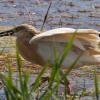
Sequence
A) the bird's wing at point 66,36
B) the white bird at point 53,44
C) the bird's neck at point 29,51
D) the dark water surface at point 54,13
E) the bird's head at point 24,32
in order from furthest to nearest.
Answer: the dark water surface at point 54,13, the bird's head at point 24,32, the bird's neck at point 29,51, the white bird at point 53,44, the bird's wing at point 66,36

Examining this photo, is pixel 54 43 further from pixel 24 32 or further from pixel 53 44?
pixel 24 32

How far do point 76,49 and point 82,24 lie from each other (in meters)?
3.87

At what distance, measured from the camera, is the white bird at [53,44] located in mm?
6766

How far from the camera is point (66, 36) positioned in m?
6.82

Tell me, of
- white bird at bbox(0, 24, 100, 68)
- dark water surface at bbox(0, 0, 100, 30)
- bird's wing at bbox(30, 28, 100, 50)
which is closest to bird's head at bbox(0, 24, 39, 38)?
white bird at bbox(0, 24, 100, 68)

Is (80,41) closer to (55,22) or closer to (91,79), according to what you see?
(91,79)

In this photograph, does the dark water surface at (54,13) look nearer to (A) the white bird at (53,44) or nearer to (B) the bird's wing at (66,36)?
(A) the white bird at (53,44)

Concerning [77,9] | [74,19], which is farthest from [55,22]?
[77,9]

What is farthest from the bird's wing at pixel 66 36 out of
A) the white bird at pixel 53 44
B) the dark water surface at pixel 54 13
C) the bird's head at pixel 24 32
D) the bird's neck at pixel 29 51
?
the dark water surface at pixel 54 13

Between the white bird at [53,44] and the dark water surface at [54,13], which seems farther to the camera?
the dark water surface at [54,13]

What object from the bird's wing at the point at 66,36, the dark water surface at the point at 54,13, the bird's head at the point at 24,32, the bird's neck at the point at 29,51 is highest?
the bird's wing at the point at 66,36

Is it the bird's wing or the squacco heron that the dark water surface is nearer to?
the squacco heron

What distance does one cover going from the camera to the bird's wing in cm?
659

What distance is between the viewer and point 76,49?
710cm
